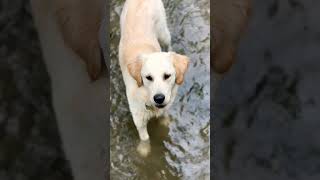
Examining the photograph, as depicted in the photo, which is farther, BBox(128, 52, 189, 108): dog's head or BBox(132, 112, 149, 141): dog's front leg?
BBox(132, 112, 149, 141): dog's front leg

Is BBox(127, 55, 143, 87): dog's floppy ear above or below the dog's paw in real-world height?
above

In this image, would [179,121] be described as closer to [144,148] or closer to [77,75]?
[144,148]

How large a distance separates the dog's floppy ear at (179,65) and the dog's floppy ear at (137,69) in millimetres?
58

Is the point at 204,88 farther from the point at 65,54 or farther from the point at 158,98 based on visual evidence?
the point at 65,54

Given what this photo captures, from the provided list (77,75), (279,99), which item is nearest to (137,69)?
(77,75)

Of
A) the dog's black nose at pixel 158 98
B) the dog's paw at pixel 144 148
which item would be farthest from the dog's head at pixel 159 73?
the dog's paw at pixel 144 148

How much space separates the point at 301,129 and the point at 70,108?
41cm

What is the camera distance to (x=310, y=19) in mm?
1210

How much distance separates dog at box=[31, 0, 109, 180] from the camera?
1.22 metres

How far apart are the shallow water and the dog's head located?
0.26 feet

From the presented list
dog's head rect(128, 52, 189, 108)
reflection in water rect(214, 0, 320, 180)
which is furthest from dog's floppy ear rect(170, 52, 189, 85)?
reflection in water rect(214, 0, 320, 180)

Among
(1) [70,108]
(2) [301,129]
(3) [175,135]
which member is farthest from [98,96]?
(2) [301,129]

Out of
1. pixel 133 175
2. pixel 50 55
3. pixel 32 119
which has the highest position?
pixel 50 55

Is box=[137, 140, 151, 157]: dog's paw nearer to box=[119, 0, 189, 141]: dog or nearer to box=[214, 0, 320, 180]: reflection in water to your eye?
box=[119, 0, 189, 141]: dog
